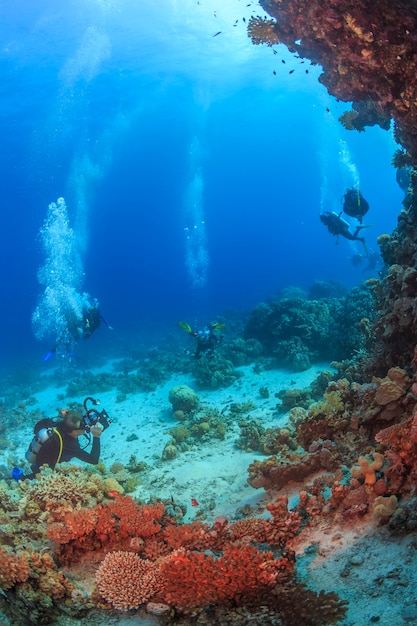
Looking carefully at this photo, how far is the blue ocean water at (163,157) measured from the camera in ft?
97.8

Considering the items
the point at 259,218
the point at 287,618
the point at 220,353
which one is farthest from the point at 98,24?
the point at 259,218

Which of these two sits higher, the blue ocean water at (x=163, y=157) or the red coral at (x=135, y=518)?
the blue ocean water at (x=163, y=157)

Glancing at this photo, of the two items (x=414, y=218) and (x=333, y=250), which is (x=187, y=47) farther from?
(x=333, y=250)

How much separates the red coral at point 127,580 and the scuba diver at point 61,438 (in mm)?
3639

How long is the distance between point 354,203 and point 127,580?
10249 mm

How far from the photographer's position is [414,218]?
21.6 ft

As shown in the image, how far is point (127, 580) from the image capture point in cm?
324

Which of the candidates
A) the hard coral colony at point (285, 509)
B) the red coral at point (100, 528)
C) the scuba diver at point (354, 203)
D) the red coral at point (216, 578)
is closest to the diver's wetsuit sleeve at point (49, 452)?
the hard coral colony at point (285, 509)

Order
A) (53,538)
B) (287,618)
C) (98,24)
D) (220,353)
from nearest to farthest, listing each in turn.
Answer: (287,618) < (53,538) < (220,353) < (98,24)

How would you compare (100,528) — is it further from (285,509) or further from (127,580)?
(285,509)

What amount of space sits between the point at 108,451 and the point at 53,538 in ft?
19.5

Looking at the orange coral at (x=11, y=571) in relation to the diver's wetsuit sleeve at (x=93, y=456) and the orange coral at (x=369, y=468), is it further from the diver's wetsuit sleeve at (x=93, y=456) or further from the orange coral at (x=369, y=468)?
the diver's wetsuit sleeve at (x=93, y=456)

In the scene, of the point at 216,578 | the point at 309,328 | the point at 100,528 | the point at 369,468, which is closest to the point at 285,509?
the point at 369,468

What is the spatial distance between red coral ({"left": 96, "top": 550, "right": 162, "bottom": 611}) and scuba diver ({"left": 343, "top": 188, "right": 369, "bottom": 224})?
9.97 metres
